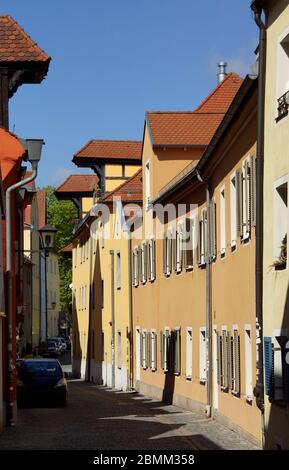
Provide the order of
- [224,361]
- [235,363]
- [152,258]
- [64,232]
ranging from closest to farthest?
[235,363] → [224,361] → [152,258] → [64,232]

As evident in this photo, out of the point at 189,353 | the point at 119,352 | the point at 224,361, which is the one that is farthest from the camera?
the point at 119,352

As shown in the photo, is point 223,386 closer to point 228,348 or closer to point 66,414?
point 228,348

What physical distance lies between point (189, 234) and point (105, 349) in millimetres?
20726

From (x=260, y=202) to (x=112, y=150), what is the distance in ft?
118

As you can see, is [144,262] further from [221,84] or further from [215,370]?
[215,370]

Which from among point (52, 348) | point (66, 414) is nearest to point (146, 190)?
point (66, 414)

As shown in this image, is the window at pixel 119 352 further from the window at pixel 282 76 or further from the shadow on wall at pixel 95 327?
the window at pixel 282 76

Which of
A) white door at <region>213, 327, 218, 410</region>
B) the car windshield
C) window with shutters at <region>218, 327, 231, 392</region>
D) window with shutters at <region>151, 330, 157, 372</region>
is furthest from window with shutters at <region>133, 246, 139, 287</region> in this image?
window with shutters at <region>218, 327, 231, 392</region>

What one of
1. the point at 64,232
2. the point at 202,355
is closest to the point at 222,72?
the point at 202,355

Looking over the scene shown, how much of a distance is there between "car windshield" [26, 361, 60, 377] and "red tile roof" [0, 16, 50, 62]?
382 inches

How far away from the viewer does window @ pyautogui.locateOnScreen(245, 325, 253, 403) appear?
19.7 meters

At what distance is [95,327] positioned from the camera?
52875mm

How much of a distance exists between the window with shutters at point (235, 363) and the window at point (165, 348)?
35.8 ft

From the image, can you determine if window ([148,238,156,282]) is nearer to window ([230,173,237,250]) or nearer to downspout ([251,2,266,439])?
window ([230,173,237,250])
